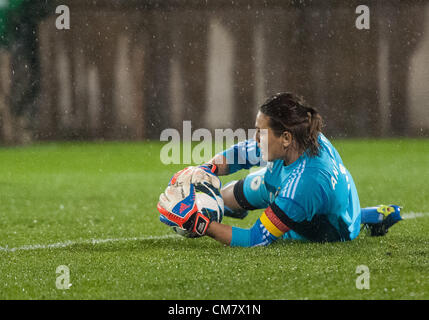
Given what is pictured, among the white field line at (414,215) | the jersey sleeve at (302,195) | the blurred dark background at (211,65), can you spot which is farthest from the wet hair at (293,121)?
the blurred dark background at (211,65)

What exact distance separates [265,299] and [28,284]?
1214 mm

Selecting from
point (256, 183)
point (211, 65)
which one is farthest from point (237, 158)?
point (211, 65)

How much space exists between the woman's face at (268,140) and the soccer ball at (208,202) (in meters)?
0.45

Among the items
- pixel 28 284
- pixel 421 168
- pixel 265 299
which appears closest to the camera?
pixel 265 299

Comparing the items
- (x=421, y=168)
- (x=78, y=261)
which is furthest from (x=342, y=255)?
(x=421, y=168)

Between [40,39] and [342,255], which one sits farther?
[40,39]

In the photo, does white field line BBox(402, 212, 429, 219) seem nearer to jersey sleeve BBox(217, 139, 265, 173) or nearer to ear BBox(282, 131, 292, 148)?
jersey sleeve BBox(217, 139, 265, 173)

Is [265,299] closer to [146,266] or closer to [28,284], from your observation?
[146,266]

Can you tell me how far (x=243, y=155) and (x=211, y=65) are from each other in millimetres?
9776

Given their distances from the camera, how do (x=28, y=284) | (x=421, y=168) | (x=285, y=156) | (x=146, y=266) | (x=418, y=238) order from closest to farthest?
(x=28, y=284), (x=146, y=266), (x=285, y=156), (x=418, y=238), (x=421, y=168)

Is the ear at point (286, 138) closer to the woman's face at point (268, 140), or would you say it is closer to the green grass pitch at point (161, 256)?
the woman's face at point (268, 140)

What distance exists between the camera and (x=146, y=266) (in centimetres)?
366

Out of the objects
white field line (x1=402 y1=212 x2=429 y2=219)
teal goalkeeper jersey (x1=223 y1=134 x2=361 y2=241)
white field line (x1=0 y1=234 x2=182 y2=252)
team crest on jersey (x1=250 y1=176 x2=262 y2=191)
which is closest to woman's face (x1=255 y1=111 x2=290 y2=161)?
teal goalkeeper jersey (x1=223 y1=134 x2=361 y2=241)

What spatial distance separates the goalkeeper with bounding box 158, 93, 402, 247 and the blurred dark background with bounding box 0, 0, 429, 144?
32.3 ft
